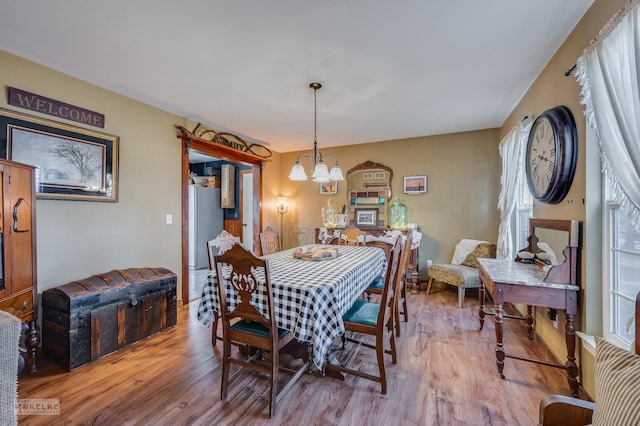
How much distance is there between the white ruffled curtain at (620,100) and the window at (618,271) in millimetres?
416

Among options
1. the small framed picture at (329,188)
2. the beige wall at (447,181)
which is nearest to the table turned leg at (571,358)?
the beige wall at (447,181)

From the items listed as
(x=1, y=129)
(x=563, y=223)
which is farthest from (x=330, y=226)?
(x=1, y=129)

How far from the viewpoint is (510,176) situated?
305cm

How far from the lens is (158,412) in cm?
164

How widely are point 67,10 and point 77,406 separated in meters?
2.46

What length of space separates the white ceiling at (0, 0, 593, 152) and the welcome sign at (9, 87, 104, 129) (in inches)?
2.6

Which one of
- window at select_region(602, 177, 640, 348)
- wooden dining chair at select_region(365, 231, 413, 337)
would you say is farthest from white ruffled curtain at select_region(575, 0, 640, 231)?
wooden dining chair at select_region(365, 231, 413, 337)

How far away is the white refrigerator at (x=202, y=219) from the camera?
559cm

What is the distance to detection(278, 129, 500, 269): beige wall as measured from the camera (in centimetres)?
408

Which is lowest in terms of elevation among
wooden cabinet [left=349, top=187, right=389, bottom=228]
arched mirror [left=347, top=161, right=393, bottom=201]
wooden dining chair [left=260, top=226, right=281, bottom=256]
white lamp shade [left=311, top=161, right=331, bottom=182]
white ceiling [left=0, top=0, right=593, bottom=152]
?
wooden dining chair [left=260, top=226, right=281, bottom=256]

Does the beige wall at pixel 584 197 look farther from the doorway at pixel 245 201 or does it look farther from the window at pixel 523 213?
the doorway at pixel 245 201

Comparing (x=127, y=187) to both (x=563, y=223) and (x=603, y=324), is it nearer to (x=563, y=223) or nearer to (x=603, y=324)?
(x=563, y=223)

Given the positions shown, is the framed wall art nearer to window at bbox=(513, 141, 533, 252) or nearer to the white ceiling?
the white ceiling

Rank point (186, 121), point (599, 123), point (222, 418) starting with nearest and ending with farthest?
point (599, 123) → point (222, 418) → point (186, 121)
